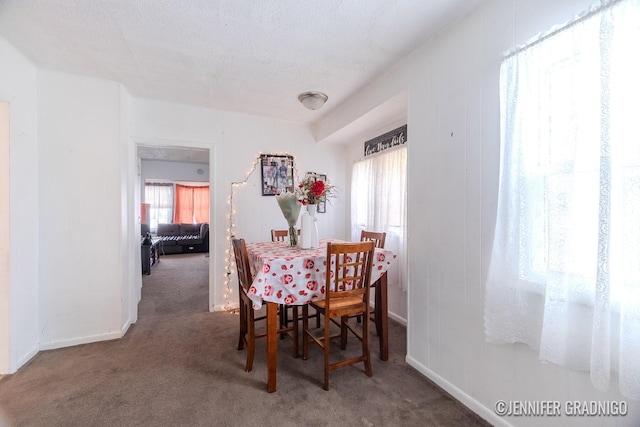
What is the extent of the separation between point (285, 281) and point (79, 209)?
219 cm

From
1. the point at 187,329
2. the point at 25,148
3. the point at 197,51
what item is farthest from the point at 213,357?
the point at 197,51

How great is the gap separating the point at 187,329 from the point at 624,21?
12.3 feet

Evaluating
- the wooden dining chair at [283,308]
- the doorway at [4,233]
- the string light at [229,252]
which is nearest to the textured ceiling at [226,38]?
the doorway at [4,233]

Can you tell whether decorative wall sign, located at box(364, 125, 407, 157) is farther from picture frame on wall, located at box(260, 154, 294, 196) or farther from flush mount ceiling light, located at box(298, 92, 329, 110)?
picture frame on wall, located at box(260, 154, 294, 196)

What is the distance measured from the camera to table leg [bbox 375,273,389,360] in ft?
7.32

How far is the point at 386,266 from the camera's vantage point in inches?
89.4

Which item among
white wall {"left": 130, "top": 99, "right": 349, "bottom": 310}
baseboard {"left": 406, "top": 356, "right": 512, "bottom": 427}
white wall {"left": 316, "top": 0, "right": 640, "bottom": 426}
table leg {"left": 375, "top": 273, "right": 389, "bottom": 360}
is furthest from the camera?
white wall {"left": 130, "top": 99, "right": 349, "bottom": 310}

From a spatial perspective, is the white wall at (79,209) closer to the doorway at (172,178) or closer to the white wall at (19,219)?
the white wall at (19,219)

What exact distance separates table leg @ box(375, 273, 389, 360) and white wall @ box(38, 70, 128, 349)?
2.53 m

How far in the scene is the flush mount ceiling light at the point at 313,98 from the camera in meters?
2.83

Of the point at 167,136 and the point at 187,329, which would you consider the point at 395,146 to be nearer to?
the point at 167,136

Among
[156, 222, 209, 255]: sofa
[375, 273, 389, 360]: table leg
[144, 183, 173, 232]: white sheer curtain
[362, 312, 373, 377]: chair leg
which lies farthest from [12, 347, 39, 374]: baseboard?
[144, 183, 173, 232]: white sheer curtain

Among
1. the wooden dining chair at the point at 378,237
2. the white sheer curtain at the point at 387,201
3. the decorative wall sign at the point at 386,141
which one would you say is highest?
the decorative wall sign at the point at 386,141

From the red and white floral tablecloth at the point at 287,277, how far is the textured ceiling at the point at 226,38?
1.62 m
